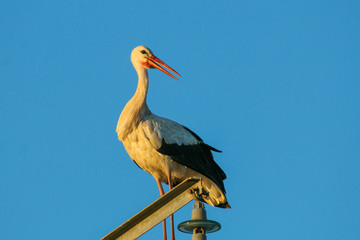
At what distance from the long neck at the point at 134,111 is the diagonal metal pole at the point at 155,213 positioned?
226 inches

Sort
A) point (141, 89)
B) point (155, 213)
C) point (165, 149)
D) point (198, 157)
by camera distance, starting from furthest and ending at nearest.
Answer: point (141, 89) → point (198, 157) → point (165, 149) → point (155, 213)

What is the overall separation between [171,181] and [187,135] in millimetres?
879

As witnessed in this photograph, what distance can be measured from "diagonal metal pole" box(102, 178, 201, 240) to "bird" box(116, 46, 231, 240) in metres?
5.29

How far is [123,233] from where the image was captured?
6.55 m

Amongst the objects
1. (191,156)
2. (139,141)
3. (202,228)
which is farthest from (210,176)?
(202,228)

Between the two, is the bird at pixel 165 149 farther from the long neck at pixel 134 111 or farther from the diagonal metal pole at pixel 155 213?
the diagonal metal pole at pixel 155 213

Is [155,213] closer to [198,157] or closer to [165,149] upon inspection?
[165,149]

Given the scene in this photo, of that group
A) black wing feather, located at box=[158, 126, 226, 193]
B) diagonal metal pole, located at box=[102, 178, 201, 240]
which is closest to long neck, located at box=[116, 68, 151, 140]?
black wing feather, located at box=[158, 126, 226, 193]

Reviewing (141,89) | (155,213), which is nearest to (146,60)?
(141,89)

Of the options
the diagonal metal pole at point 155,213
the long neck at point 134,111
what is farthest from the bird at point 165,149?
the diagonal metal pole at point 155,213

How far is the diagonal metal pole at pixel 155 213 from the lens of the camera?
21.3ft

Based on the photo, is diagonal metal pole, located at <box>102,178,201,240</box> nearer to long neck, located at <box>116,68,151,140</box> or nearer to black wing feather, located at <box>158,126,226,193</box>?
black wing feather, located at <box>158,126,226,193</box>

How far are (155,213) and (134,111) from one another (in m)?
5.94

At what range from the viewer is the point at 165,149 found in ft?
40.0
